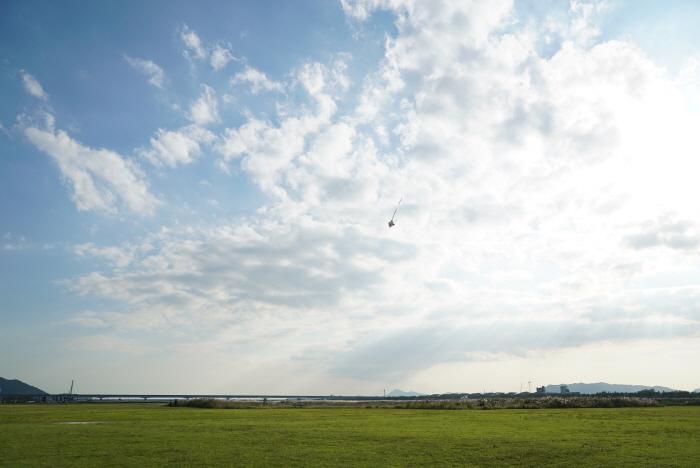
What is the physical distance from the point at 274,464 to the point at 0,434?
23.7 meters

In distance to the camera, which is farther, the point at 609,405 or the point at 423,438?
the point at 609,405

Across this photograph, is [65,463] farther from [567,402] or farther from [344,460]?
[567,402]

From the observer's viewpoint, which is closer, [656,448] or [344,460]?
[344,460]

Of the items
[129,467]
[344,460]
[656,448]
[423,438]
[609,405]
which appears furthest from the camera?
[609,405]

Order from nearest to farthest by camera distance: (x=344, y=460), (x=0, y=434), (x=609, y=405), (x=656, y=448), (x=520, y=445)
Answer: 1. (x=344, y=460)
2. (x=656, y=448)
3. (x=520, y=445)
4. (x=0, y=434)
5. (x=609, y=405)

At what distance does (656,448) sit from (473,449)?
8.46 meters

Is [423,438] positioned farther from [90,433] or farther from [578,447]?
[90,433]

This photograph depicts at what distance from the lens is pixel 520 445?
64.8 feet

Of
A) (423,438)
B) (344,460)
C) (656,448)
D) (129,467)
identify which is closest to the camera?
(129,467)

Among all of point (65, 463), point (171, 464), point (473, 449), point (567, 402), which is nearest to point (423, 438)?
point (473, 449)

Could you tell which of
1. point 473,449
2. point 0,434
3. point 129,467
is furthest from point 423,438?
point 0,434

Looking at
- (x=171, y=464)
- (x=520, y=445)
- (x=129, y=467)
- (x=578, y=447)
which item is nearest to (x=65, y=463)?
(x=129, y=467)

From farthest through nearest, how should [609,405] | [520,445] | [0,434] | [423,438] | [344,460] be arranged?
[609,405]
[0,434]
[423,438]
[520,445]
[344,460]

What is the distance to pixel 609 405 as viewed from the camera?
2864 inches
